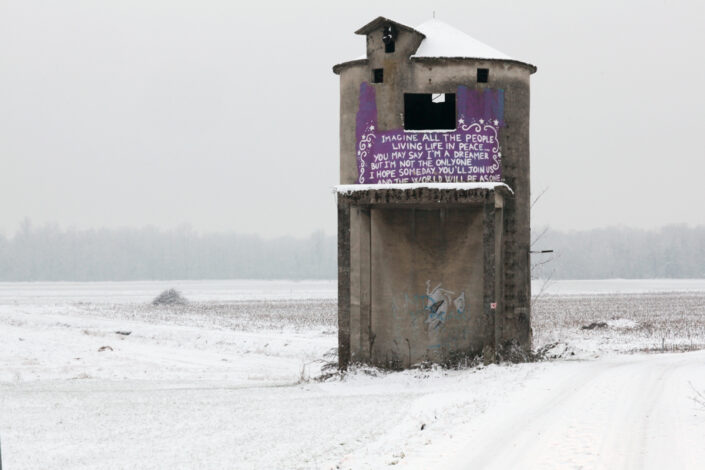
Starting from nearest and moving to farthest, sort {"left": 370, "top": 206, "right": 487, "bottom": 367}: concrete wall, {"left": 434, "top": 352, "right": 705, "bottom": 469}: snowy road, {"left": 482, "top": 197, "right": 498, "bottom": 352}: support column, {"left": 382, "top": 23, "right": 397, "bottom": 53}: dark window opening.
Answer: {"left": 434, "top": 352, "right": 705, "bottom": 469}: snowy road < {"left": 482, "top": 197, "right": 498, "bottom": 352}: support column < {"left": 370, "top": 206, "right": 487, "bottom": 367}: concrete wall < {"left": 382, "top": 23, "right": 397, "bottom": 53}: dark window opening

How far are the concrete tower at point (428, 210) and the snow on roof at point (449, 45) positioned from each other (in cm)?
5

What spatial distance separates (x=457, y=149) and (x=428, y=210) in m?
1.80

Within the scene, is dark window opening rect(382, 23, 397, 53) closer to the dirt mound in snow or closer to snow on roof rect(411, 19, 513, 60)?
snow on roof rect(411, 19, 513, 60)

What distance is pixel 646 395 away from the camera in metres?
14.5

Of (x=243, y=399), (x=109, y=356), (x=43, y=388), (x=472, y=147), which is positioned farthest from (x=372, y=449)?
(x=109, y=356)

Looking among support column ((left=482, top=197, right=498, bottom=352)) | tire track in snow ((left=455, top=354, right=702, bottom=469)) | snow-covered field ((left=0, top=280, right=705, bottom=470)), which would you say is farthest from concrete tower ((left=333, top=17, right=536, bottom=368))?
tire track in snow ((left=455, top=354, right=702, bottom=469))

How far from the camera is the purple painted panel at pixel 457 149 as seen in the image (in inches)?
828

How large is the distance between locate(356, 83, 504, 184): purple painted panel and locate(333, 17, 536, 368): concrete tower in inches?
1.0

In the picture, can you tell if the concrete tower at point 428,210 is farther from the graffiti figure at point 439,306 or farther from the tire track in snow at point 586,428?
the tire track in snow at point 586,428

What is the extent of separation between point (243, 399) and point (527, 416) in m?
7.51

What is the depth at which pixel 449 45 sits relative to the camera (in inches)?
850

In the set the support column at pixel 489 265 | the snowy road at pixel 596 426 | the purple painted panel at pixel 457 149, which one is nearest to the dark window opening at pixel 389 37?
the purple painted panel at pixel 457 149

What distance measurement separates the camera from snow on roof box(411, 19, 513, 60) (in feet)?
69.9

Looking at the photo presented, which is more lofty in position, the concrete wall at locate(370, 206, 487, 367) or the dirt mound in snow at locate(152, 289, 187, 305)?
the concrete wall at locate(370, 206, 487, 367)
